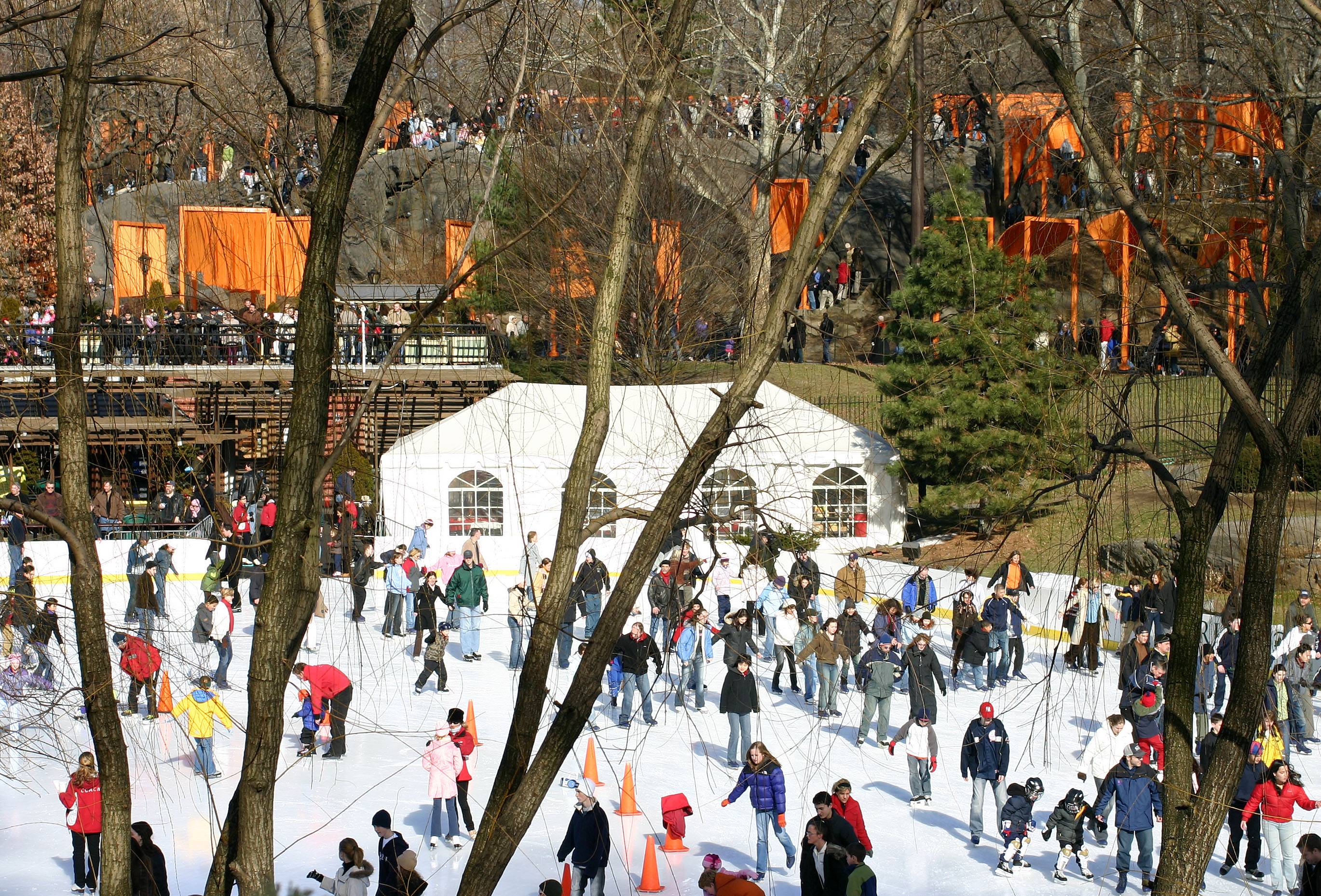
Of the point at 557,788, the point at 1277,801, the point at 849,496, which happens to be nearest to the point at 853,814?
the point at 1277,801

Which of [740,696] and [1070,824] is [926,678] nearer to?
[740,696]

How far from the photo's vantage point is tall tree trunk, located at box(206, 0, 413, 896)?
4156 millimetres

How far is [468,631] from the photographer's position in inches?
602

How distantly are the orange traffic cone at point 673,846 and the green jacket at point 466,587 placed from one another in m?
5.50

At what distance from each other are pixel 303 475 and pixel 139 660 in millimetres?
2244

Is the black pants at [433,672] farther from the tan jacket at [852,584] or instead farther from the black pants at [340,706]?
the tan jacket at [852,584]

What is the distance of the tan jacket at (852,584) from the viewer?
5.97 metres

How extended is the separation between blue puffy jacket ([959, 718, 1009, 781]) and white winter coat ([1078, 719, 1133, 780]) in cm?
64

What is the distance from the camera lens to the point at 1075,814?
387 inches

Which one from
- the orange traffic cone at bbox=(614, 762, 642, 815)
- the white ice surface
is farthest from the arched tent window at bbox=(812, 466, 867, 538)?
the orange traffic cone at bbox=(614, 762, 642, 815)

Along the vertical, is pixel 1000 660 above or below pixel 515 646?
below

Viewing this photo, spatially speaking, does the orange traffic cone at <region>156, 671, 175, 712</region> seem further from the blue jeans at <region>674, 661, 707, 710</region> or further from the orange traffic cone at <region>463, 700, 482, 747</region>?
the blue jeans at <region>674, 661, 707, 710</region>

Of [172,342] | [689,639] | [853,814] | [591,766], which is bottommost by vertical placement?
[591,766]

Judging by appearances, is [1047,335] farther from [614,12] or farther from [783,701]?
[783,701]
